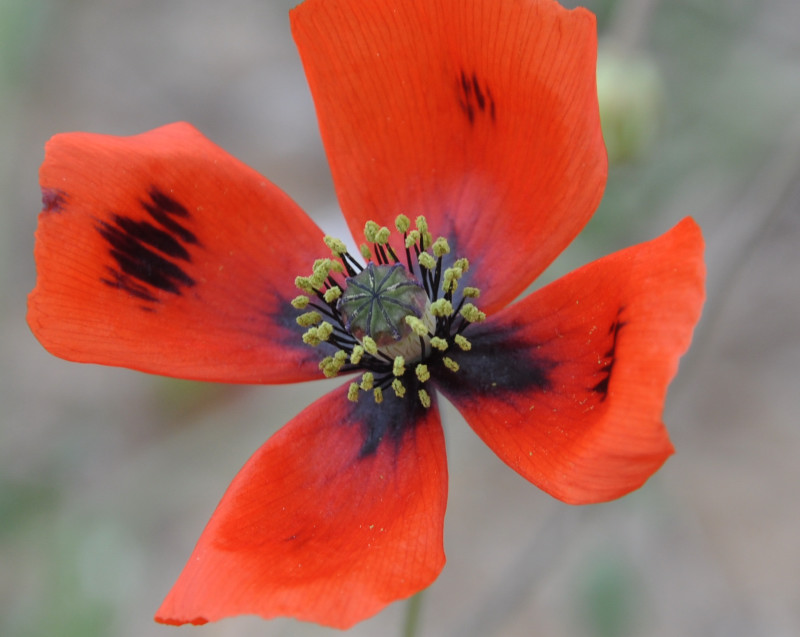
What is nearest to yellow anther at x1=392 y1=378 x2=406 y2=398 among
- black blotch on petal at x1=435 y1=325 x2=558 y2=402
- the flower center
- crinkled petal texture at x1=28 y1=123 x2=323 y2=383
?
the flower center

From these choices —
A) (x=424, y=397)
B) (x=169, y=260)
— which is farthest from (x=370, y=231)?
(x=169, y=260)

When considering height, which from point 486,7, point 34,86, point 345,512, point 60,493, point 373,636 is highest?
point 486,7

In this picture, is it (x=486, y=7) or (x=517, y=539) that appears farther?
(x=517, y=539)

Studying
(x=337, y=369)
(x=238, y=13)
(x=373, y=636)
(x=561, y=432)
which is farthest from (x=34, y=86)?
(x=561, y=432)

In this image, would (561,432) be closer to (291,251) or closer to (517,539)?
(291,251)

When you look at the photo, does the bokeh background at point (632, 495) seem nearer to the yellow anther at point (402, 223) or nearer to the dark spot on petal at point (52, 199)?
the yellow anther at point (402, 223)

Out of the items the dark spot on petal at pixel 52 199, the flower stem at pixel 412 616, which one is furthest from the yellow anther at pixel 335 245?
the flower stem at pixel 412 616

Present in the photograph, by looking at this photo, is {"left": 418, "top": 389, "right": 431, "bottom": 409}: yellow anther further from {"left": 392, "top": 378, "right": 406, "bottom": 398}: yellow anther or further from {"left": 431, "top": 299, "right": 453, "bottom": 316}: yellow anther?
{"left": 431, "top": 299, "right": 453, "bottom": 316}: yellow anther

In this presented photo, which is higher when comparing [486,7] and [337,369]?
[486,7]
